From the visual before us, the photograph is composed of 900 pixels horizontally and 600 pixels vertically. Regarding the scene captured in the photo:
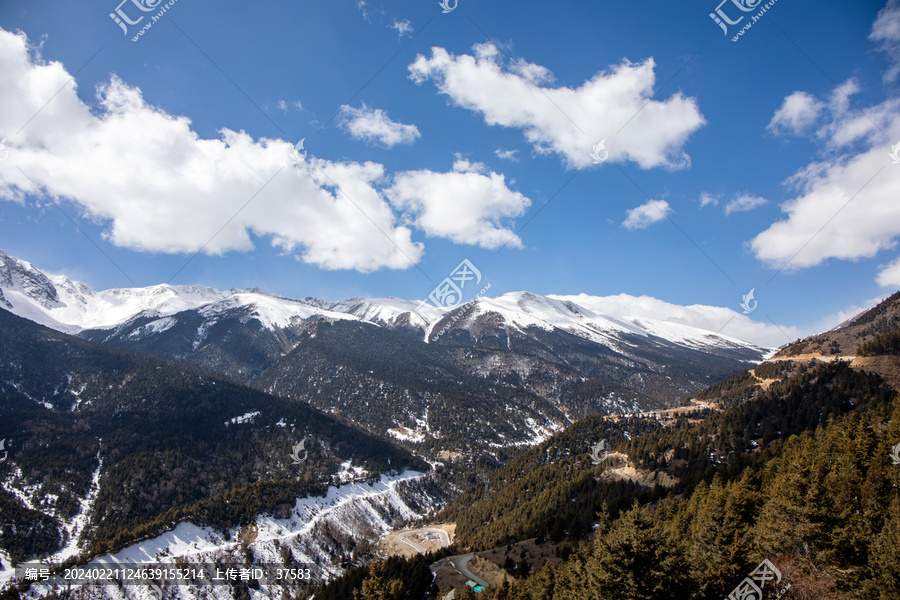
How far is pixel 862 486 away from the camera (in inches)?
1603

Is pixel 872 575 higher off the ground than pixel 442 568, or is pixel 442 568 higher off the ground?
pixel 872 575

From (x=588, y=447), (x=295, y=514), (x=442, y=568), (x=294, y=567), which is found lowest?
(x=294, y=567)

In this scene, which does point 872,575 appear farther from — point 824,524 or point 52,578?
point 52,578

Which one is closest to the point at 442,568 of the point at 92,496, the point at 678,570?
the point at 678,570

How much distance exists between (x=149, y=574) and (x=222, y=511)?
115 ft

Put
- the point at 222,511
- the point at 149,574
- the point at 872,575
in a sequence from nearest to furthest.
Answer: the point at 872,575
the point at 149,574
the point at 222,511

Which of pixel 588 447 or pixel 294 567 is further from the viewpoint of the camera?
pixel 588 447
